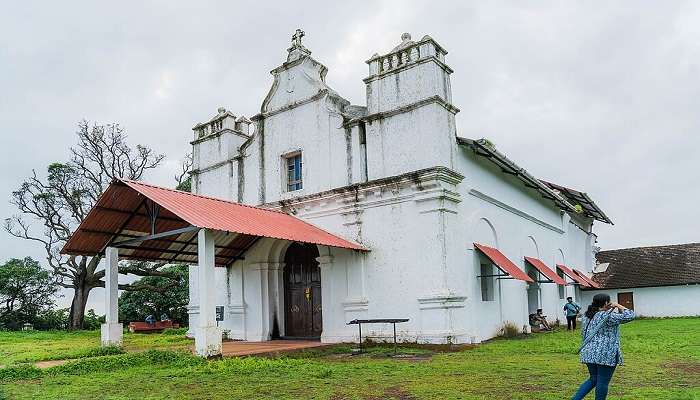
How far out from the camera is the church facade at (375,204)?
14258 mm

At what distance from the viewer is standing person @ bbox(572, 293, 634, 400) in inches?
241

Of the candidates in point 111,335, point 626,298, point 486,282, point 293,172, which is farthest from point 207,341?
point 626,298

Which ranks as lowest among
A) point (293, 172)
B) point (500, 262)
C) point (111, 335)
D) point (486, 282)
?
point (111, 335)

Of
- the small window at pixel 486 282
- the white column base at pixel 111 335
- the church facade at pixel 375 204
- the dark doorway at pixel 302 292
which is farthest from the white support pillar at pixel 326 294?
the white column base at pixel 111 335

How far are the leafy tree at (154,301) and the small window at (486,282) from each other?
19.0m

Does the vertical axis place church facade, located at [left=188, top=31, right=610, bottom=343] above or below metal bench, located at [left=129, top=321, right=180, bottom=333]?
above

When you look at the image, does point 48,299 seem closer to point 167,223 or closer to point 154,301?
point 154,301

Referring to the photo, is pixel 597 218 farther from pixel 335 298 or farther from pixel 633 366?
pixel 633 366

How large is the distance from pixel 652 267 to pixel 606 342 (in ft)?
94.3

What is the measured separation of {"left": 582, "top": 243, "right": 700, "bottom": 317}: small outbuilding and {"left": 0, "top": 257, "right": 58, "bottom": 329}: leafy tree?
2700 centimetres

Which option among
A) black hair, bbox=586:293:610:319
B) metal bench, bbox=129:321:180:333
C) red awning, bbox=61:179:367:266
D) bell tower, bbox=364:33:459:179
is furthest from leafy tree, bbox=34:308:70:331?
black hair, bbox=586:293:610:319

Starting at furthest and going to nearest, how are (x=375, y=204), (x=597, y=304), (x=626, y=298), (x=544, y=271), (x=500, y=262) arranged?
(x=626, y=298) < (x=544, y=271) < (x=500, y=262) < (x=375, y=204) < (x=597, y=304)

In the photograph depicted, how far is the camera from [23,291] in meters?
29.9

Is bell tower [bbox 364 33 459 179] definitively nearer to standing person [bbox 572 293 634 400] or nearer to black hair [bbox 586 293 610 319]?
black hair [bbox 586 293 610 319]
